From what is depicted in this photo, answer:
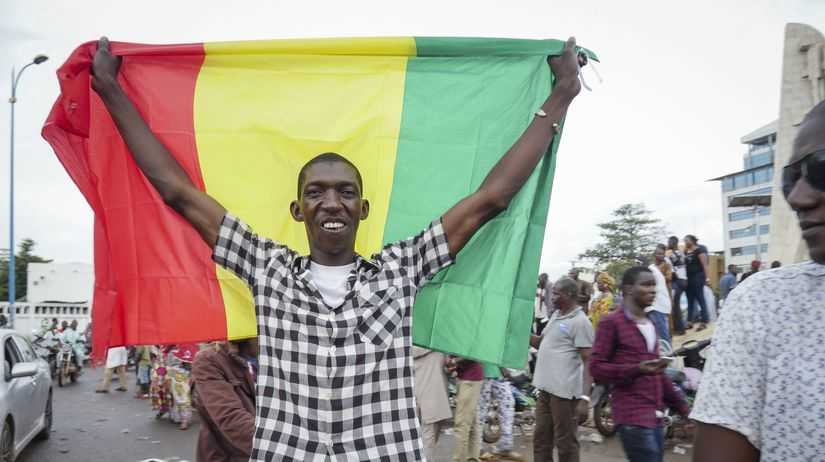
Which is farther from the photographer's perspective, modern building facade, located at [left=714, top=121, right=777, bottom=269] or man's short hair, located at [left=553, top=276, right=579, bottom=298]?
modern building facade, located at [left=714, top=121, right=777, bottom=269]

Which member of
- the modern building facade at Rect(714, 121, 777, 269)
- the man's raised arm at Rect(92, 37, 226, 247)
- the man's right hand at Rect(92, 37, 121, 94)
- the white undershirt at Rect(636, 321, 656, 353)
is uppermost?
the modern building facade at Rect(714, 121, 777, 269)

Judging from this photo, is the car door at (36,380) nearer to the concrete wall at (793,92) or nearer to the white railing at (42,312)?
the concrete wall at (793,92)

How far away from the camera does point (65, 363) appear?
19.3 m

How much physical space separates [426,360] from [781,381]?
552cm

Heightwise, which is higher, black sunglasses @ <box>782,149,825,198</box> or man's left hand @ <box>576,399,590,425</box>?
black sunglasses @ <box>782,149,825,198</box>

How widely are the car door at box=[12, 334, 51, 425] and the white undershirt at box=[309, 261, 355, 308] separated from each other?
25.6 ft

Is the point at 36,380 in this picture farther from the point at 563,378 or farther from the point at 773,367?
the point at 773,367

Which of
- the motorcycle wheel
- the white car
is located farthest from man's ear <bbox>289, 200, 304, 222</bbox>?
the motorcycle wheel

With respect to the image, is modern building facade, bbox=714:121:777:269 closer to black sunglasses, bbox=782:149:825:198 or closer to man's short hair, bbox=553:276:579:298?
man's short hair, bbox=553:276:579:298

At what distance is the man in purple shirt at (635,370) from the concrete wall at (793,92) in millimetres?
11131

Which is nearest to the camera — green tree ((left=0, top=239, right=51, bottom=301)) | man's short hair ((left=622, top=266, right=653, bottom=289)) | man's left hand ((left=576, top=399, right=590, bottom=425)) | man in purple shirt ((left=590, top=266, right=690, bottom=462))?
man in purple shirt ((left=590, top=266, right=690, bottom=462))

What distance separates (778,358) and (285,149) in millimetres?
2378

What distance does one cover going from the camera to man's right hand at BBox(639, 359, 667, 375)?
4.88m

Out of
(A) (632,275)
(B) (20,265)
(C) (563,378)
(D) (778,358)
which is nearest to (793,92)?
(C) (563,378)
